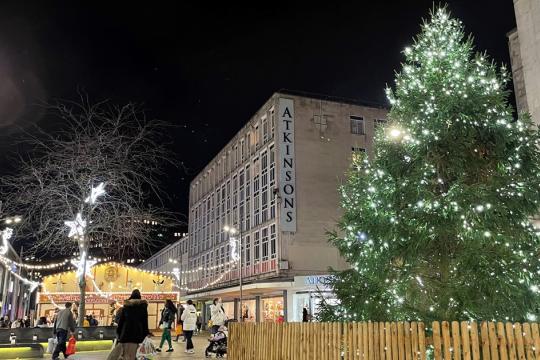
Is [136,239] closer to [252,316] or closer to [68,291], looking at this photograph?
[68,291]

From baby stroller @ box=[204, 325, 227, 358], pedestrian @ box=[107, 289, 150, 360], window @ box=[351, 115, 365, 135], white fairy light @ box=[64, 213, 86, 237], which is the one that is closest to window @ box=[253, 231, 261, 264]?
window @ box=[351, 115, 365, 135]

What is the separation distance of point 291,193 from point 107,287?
1701 centimetres

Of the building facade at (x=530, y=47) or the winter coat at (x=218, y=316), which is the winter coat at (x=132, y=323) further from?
the building facade at (x=530, y=47)

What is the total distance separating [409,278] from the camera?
11.2 m

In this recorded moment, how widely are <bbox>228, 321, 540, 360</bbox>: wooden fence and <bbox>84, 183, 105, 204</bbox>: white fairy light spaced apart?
10.8m

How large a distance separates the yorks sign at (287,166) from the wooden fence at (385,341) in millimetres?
27211

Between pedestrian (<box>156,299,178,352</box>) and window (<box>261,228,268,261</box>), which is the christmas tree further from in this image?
window (<box>261,228,268,261</box>)

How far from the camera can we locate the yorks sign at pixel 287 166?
131 feet

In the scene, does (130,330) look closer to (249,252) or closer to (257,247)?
(257,247)

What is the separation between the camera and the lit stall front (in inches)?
1658

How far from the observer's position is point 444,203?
10.5 m

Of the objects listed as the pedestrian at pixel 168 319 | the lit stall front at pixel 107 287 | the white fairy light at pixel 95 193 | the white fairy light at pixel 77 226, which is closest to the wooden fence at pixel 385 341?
the pedestrian at pixel 168 319

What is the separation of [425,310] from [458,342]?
299cm

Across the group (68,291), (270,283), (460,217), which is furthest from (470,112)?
(68,291)
